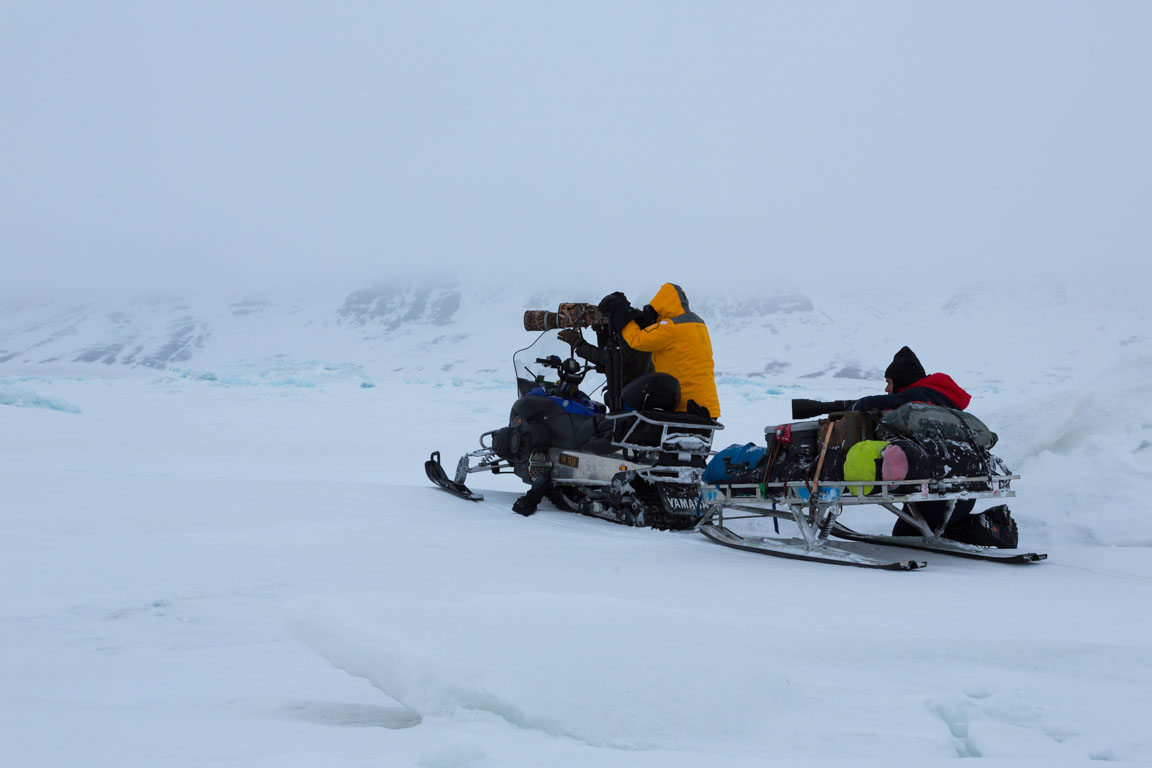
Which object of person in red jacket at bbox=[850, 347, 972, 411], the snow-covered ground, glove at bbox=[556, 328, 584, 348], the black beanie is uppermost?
glove at bbox=[556, 328, 584, 348]

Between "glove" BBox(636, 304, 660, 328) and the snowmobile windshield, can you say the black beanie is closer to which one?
"glove" BBox(636, 304, 660, 328)

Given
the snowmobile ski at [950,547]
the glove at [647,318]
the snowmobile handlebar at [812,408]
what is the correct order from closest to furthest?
1. the snowmobile ski at [950,547]
2. the snowmobile handlebar at [812,408]
3. the glove at [647,318]

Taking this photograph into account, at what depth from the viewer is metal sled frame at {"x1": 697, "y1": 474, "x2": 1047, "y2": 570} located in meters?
3.94

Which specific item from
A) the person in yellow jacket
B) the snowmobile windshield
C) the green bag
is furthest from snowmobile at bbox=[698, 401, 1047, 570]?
the snowmobile windshield

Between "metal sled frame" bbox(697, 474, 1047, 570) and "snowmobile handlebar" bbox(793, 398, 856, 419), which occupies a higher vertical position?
"snowmobile handlebar" bbox(793, 398, 856, 419)

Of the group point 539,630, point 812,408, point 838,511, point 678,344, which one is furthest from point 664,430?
point 539,630

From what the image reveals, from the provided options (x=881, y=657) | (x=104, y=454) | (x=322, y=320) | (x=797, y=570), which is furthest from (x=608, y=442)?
(x=322, y=320)

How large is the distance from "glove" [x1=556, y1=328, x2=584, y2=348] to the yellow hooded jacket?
718mm

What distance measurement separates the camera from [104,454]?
27.1 ft

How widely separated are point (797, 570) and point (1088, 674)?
1749mm

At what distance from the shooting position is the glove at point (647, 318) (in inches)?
237

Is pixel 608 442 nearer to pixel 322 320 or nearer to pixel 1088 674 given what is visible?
pixel 1088 674

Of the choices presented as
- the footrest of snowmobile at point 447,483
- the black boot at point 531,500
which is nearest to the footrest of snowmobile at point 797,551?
the black boot at point 531,500

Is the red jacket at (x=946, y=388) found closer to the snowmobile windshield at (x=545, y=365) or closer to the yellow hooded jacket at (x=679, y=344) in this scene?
the yellow hooded jacket at (x=679, y=344)
